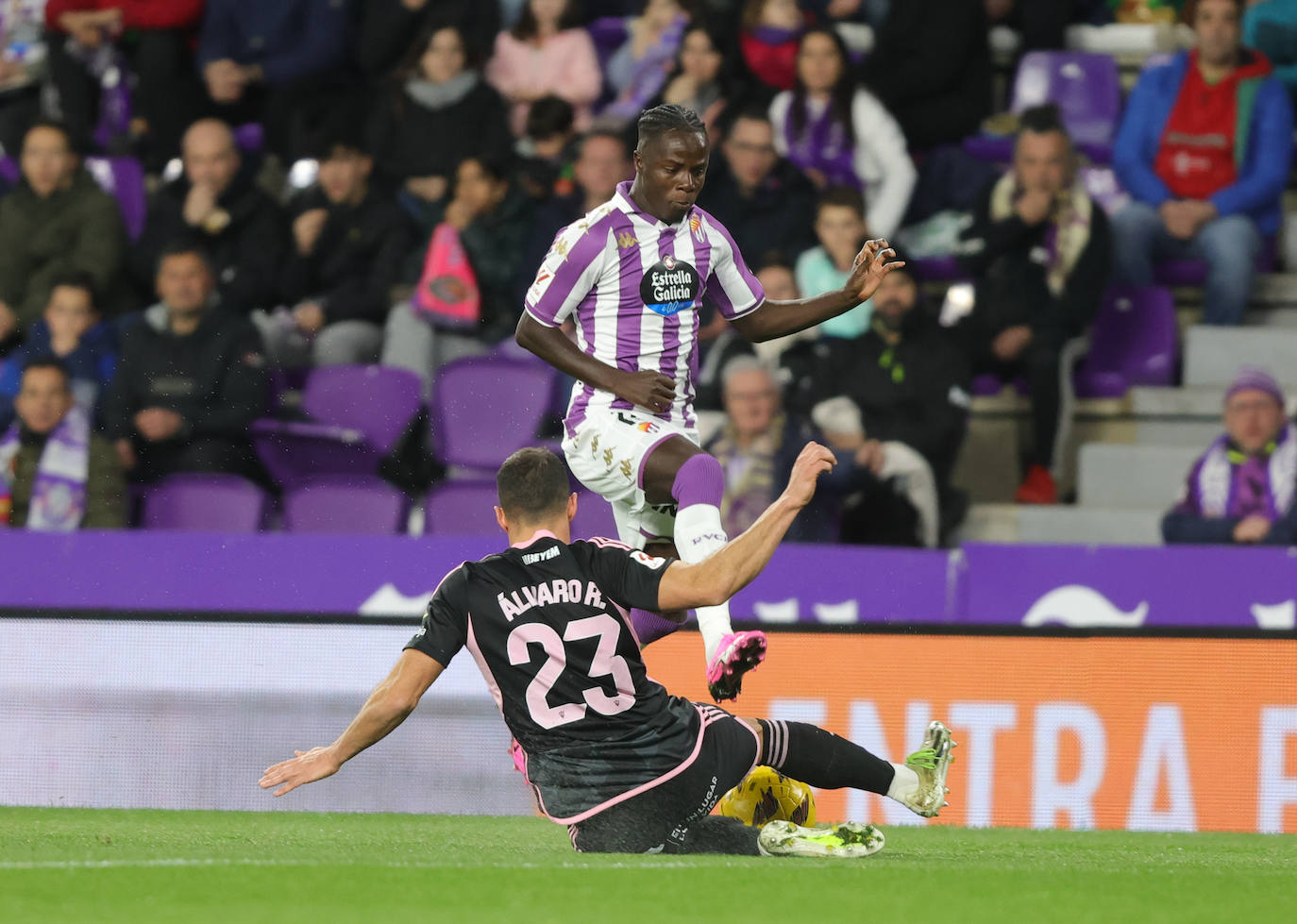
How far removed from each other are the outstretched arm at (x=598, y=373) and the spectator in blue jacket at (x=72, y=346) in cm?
525

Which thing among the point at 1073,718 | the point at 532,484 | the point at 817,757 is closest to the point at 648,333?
the point at 532,484

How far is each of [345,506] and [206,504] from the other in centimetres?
73

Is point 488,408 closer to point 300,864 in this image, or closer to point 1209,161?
point 1209,161

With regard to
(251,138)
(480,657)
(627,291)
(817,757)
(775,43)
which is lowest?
(817,757)

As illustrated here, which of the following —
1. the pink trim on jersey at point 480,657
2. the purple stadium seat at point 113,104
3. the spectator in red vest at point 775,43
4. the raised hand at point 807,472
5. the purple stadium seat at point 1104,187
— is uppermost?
the spectator in red vest at point 775,43

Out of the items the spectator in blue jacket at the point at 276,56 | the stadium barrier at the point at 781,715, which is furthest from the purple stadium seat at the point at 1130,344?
the spectator in blue jacket at the point at 276,56

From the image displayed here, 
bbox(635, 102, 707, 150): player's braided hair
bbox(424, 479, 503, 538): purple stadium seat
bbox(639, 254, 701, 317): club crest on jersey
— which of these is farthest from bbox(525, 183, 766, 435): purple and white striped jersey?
bbox(424, 479, 503, 538): purple stadium seat

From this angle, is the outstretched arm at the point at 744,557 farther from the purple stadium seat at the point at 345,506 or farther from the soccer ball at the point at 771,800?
the purple stadium seat at the point at 345,506

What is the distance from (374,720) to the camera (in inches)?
230

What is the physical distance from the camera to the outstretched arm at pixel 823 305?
22.2 feet

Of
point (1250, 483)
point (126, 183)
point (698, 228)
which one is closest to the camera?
point (698, 228)

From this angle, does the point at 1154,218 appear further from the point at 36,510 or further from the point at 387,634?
the point at 36,510

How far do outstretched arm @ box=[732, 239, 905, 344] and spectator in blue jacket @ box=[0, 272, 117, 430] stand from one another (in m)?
5.23

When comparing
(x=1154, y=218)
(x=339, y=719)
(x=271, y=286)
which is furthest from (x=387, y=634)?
(x=1154, y=218)
